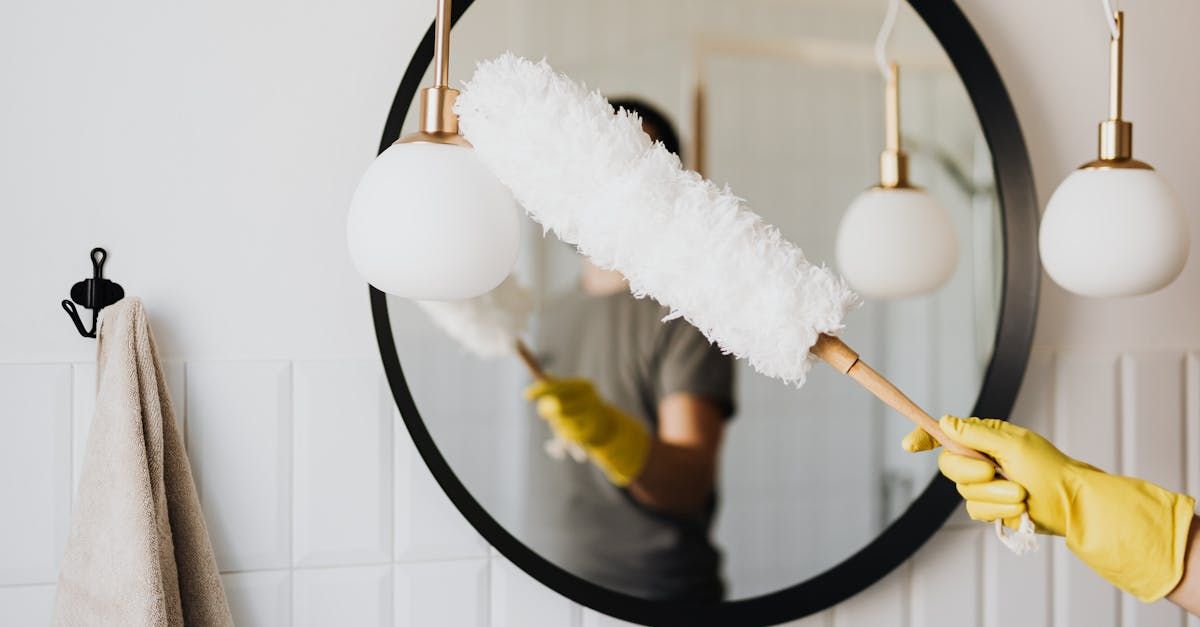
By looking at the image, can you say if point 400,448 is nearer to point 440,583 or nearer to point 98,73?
point 440,583

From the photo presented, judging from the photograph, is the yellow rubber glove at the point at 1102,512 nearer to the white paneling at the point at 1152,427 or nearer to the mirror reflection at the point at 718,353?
the mirror reflection at the point at 718,353

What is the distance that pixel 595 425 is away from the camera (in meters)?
1.00

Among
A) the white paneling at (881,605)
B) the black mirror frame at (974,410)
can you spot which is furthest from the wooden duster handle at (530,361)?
the white paneling at (881,605)

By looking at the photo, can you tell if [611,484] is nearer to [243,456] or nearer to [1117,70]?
[243,456]

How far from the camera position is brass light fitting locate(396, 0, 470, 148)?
0.68 meters

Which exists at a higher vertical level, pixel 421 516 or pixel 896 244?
pixel 896 244

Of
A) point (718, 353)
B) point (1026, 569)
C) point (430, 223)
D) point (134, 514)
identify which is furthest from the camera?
point (1026, 569)

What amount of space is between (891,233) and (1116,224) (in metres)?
0.24

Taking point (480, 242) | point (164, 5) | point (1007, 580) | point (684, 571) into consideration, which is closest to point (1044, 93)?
point (1007, 580)

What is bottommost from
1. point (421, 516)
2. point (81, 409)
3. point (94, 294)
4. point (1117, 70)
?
point (421, 516)

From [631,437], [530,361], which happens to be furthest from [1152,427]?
[530,361]

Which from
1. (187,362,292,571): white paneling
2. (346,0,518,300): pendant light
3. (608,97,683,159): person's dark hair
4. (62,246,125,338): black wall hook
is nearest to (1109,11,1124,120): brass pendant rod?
(608,97,683,159): person's dark hair

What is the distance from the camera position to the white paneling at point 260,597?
94 cm

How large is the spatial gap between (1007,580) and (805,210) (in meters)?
0.51
